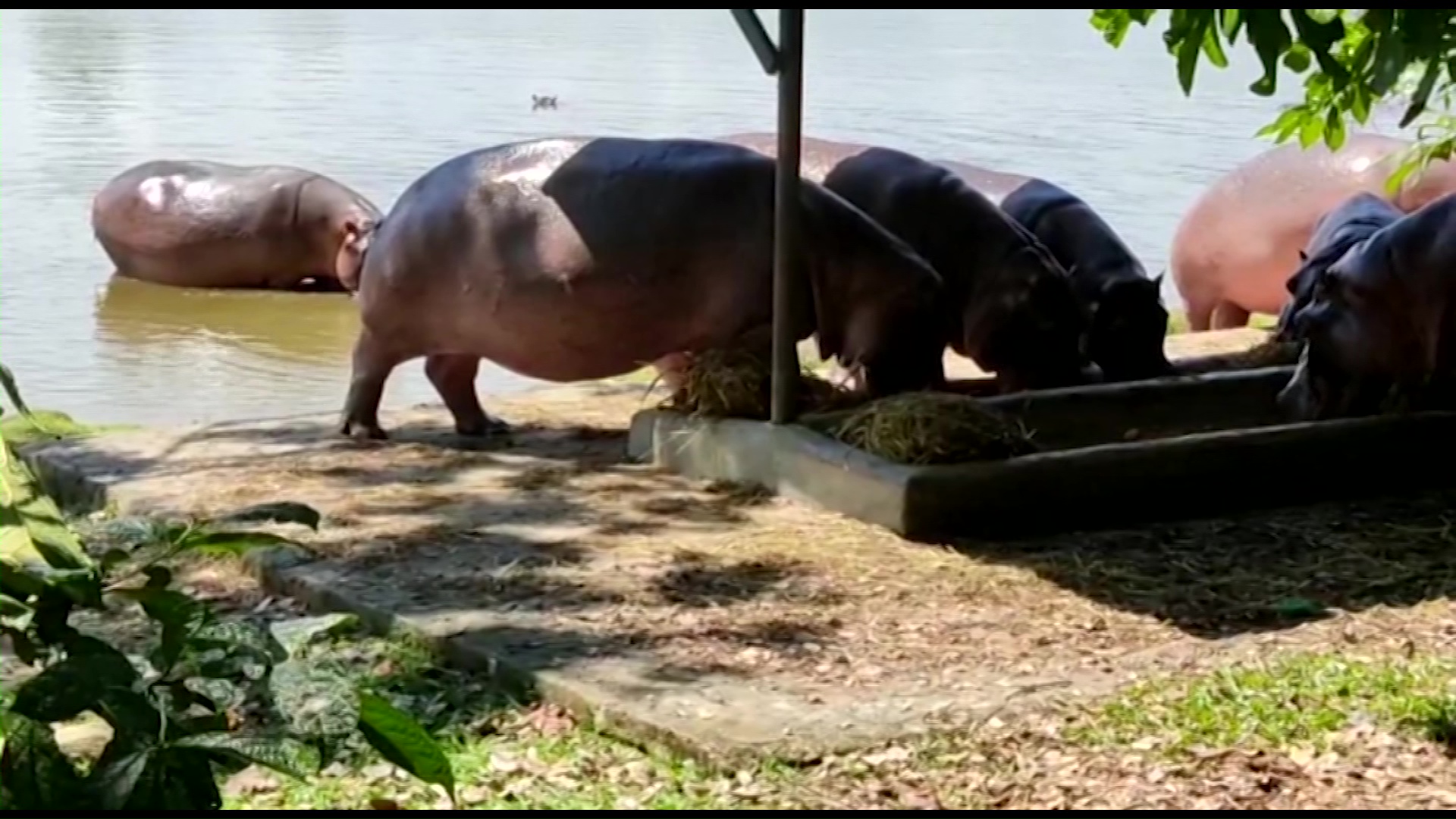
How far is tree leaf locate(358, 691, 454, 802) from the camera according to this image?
1911mm

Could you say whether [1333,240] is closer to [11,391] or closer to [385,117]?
[11,391]

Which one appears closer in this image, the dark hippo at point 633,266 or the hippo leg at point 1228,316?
the dark hippo at point 633,266

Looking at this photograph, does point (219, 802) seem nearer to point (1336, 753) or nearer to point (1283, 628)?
point (1336, 753)

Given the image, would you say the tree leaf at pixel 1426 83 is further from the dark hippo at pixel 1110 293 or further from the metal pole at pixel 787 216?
the dark hippo at pixel 1110 293

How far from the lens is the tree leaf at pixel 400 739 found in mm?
1911

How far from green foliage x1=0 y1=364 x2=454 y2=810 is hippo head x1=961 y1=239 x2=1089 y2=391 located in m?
5.28

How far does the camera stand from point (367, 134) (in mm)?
18547

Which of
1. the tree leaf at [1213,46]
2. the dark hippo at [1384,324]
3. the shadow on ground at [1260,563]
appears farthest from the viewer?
the dark hippo at [1384,324]

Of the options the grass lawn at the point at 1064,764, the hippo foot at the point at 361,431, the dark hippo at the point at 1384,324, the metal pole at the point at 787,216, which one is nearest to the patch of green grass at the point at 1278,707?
the grass lawn at the point at 1064,764

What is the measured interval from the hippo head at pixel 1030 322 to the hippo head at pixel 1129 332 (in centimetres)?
27

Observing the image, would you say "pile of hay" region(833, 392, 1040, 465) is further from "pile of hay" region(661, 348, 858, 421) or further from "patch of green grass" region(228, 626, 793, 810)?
"patch of green grass" region(228, 626, 793, 810)

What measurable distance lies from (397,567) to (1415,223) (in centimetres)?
324

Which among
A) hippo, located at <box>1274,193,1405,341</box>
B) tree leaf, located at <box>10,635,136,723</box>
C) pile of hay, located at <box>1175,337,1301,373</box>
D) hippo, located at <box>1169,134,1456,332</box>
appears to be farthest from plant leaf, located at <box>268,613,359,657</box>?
hippo, located at <box>1169,134,1456,332</box>

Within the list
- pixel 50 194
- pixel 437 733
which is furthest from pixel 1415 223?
pixel 50 194
